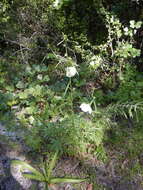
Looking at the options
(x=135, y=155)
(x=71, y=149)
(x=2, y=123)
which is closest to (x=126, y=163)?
(x=135, y=155)

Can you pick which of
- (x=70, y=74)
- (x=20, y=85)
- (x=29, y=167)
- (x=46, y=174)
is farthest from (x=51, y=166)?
(x=20, y=85)

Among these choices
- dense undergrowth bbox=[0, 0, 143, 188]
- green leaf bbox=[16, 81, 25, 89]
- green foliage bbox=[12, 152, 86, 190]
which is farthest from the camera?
green leaf bbox=[16, 81, 25, 89]

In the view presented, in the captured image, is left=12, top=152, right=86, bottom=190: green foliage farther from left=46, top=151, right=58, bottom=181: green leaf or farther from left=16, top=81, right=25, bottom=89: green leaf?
left=16, top=81, right=25, bottom=89: green leaf

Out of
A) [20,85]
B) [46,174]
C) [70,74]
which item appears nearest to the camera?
[70,74]

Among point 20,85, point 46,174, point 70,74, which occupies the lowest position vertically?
point 46,174

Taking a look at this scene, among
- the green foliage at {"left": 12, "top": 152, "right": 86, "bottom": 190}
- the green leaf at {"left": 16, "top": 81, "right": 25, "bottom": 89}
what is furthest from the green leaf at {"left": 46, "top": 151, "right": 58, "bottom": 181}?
the green leaf at {"left": 16, "top": 81, "right": 25, "bottom": 89}

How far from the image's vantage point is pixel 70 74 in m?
1.93

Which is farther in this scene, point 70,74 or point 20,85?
point 20,85

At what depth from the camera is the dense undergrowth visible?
2264mm

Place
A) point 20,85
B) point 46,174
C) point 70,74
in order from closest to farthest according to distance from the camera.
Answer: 1. point 70,74
2. point 46,174
3. point 20,85

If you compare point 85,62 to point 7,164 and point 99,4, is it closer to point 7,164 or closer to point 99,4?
point 99,4

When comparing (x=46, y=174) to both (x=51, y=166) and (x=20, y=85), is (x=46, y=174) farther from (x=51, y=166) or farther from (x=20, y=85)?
(x=20, y=85)

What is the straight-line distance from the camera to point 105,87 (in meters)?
2.98

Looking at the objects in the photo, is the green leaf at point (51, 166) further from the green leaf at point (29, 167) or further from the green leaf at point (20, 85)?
the green leaf at point (20, 85)
